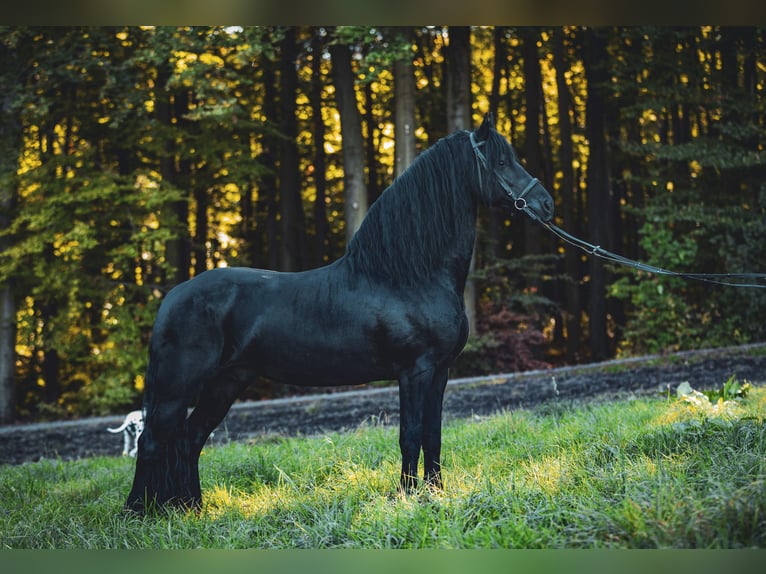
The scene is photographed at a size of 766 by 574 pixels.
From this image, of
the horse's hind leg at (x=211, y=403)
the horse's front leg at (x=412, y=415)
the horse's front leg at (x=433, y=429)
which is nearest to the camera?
the horse's front leg at (x=412, y=415)

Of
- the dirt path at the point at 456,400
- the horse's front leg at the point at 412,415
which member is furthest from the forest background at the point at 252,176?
the horse's front leg at the point at 412,415

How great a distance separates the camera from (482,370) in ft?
37.9

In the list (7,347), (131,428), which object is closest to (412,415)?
(131,428)

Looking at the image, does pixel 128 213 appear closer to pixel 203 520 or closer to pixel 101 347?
pixel 101 347

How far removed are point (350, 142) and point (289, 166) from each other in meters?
3.07

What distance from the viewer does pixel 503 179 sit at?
12.7 ft

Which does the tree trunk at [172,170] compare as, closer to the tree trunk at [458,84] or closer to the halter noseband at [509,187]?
the tree trunk at [458,84]

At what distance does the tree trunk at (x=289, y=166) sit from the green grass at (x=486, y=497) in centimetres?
854

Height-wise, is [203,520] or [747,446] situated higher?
[747,446]

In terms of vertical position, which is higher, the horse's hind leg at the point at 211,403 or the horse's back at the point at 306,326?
the horse's back at the point at 306,326

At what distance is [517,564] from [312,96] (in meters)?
13.6

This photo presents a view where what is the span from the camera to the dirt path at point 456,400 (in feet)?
25.4

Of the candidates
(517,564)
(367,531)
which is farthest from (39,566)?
(517,564)

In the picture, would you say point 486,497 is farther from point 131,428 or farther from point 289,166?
point 289,166
